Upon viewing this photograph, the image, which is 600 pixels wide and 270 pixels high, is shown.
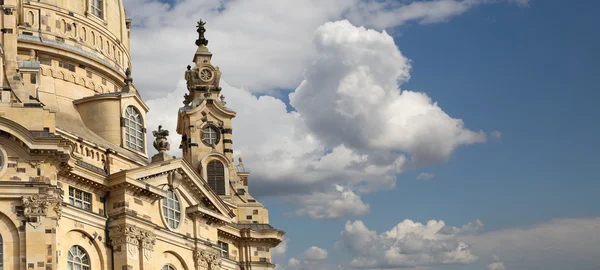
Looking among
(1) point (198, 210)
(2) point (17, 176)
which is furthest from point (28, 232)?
(1) point (198, 210)

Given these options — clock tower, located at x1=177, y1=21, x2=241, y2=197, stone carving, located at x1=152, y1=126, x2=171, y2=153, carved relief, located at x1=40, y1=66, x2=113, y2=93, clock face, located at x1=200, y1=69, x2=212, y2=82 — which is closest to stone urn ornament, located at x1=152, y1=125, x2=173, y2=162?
stone carving, located at x1=152, y1=126, x2=171, y2=153

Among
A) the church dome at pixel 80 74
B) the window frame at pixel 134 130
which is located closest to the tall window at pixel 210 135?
the church dome at pixel 80 74

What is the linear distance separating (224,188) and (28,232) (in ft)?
73.0

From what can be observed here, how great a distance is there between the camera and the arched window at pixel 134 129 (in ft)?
183

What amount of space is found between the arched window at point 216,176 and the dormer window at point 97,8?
11390 millimetres

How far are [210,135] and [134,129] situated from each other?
898 centimetres

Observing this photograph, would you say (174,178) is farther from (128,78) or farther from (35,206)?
(35,206)

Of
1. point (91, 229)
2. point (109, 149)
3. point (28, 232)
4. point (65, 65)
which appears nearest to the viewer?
point (28, 232)

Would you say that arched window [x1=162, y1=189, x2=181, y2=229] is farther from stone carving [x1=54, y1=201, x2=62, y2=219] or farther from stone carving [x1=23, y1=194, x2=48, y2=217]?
stone carving [x1=23, y1=194, x2=48, y2=217]

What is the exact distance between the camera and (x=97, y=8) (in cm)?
6041

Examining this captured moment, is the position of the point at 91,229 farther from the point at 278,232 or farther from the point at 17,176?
the point at 278,232

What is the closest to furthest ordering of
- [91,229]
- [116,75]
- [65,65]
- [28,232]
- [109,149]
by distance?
[28,232] < [91,229] < [109,149] < [65,65] < [116,75]

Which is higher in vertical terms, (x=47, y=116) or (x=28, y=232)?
(x=47, y=116)

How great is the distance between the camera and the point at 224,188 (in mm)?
62469
